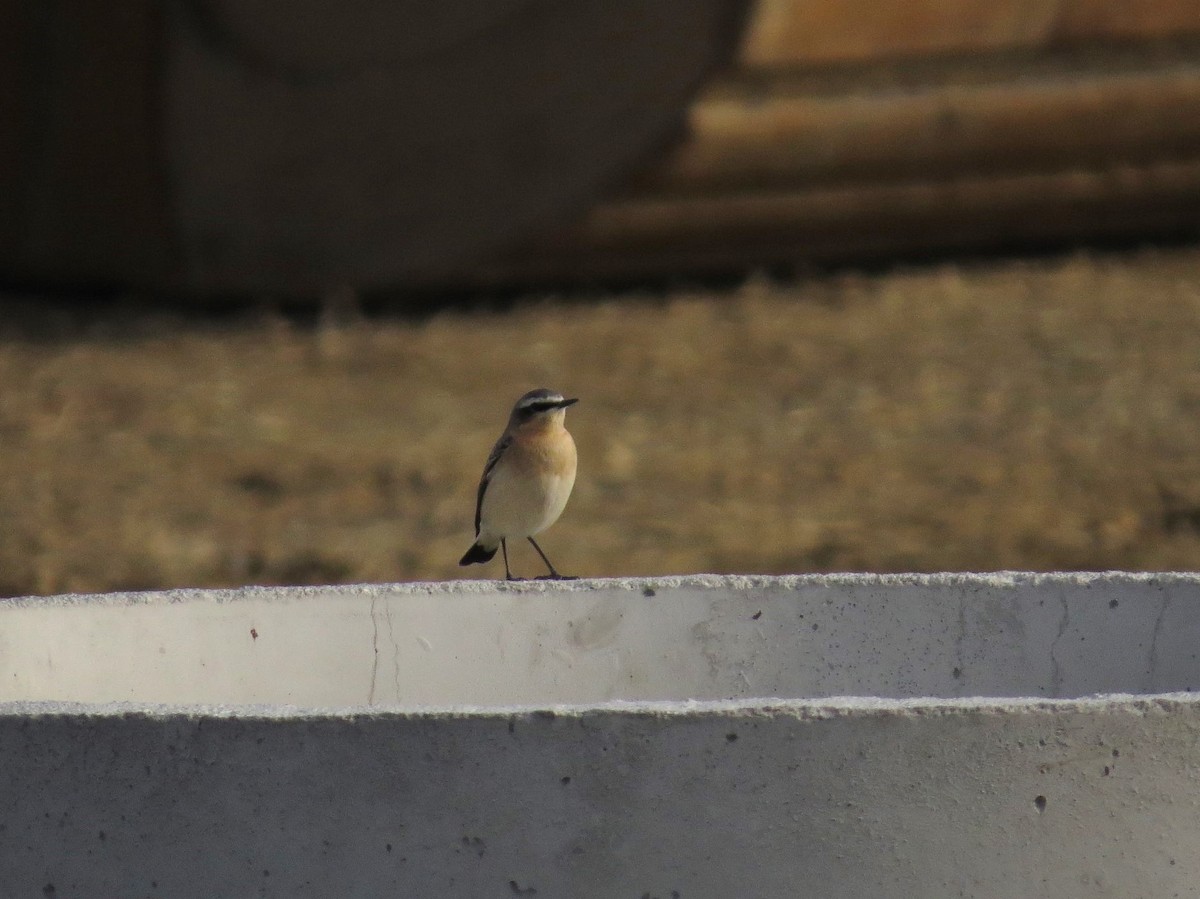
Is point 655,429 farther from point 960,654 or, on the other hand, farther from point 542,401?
point 960,654

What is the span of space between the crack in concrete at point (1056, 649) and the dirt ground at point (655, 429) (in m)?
3.67

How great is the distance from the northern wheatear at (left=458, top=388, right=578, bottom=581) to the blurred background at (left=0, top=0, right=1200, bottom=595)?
10.7 ft

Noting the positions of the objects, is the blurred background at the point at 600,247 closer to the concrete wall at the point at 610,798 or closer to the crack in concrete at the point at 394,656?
the crack in concrete at the point at 394,656

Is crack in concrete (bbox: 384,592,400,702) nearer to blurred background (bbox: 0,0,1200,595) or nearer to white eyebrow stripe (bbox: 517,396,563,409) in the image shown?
white eyebrow stripe (bbox: 517,396,563,409)

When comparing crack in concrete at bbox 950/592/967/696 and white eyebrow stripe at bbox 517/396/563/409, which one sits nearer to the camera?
crack in concrete at bbox 950/592/967/696

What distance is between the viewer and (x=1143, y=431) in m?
8.40

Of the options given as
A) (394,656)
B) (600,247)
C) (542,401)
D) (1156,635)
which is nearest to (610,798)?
(394,656)

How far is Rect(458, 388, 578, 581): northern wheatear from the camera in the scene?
14.9ft

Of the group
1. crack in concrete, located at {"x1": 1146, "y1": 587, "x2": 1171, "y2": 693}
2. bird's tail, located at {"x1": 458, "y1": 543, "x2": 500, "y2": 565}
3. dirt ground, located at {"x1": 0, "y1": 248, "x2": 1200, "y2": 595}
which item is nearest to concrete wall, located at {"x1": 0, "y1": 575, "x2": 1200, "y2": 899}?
crack in concrete, located at {"x1": 1146, "y1": 587, "x2": 1171, "y2": 693}

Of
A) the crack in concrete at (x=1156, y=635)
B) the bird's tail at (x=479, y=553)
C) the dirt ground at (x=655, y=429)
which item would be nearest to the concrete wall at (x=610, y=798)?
the crack in concrete at (x=1156, y=635)

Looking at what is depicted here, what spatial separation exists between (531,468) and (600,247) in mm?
6083

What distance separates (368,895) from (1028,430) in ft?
21.2

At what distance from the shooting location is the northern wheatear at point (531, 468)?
4539 millimetres

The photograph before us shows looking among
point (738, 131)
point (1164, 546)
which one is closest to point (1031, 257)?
point (738, 131)
